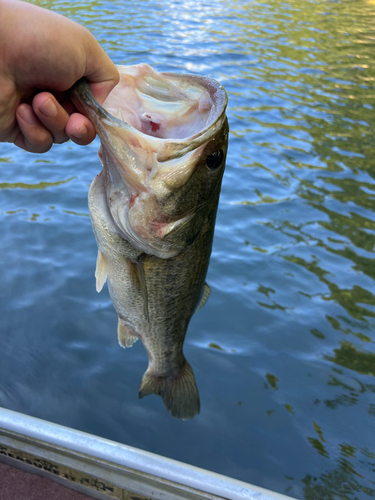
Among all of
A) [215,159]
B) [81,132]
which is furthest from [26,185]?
[215,159]

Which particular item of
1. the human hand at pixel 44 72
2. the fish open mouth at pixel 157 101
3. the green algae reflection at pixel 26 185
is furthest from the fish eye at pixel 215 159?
the green algae reflection at pixel 26 185

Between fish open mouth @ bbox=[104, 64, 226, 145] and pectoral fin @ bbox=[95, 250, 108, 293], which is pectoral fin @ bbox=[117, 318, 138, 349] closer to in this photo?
pectoral fin @ bbox=[95, 250, 108, 293]

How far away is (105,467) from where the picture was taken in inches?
91.7

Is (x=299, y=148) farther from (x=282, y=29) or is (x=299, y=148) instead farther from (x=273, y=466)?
(x=282, y=29)

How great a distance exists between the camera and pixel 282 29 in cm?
1444

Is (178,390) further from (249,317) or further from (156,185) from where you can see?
(249,317)

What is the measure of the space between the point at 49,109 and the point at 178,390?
5.75ft

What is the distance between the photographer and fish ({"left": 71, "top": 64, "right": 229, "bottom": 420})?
5.98ft

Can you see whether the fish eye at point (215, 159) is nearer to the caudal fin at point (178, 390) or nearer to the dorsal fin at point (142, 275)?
the dorsal fin at point (142, 275)

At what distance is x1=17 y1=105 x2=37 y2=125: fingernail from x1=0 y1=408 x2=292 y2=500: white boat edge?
4.80 feet

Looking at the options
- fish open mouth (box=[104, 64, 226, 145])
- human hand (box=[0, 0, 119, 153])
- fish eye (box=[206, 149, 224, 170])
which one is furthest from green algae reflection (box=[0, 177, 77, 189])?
fish eye (box=[206, 149, 224, 170])

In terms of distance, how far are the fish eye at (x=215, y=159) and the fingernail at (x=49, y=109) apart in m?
0.62

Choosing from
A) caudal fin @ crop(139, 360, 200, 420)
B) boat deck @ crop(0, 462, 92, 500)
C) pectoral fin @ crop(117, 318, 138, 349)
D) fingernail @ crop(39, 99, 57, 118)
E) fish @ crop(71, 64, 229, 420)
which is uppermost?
fingernail @ crop(39, 99, 57, 118)

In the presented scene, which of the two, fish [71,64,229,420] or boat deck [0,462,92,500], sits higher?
fish [71,64,229,420]
